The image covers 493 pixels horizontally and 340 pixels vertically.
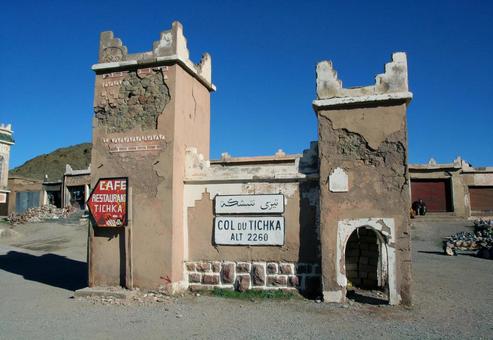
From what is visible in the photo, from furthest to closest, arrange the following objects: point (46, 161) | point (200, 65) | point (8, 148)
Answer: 1. point (46, 161)
2. point (8, 148)
3. point (200, 65)

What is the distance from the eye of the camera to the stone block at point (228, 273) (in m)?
9.36

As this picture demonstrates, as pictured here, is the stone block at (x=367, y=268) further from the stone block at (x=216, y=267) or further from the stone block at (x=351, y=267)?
the stone block at (x=216, y=267)

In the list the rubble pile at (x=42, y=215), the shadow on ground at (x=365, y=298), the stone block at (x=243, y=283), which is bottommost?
the shadow on ground at (x=365, y=298)

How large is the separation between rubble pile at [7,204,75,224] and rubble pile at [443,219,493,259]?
20924 mm

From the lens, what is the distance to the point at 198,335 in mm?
6430

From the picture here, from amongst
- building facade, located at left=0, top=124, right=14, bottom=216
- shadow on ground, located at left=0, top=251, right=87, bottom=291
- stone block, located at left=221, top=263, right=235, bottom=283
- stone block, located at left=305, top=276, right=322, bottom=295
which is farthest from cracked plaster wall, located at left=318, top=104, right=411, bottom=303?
Answer: building facade, located at left=0, top=124, right=14, bottom=216

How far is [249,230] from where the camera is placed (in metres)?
9.30

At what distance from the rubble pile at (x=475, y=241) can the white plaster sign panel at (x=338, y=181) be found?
9.63 m

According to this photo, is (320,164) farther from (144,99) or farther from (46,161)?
(46,161)

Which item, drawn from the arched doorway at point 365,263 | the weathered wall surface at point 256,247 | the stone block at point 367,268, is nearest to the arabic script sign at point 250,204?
the weathered wall surface at point 256,247

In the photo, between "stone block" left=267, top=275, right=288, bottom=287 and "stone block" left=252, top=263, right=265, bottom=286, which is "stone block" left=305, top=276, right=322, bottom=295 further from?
"stone block" left=252, top=263, right=265, bottom=286

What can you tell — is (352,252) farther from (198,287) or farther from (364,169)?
(198,287)

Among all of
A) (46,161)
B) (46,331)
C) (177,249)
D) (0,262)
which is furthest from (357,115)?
(46,161)

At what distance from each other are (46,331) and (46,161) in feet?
230
